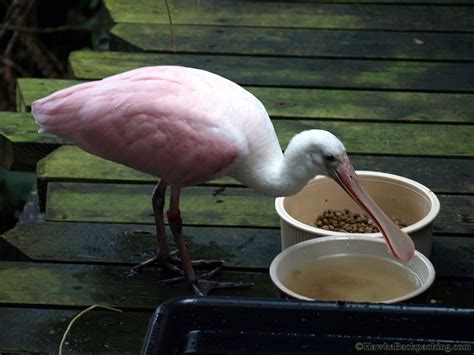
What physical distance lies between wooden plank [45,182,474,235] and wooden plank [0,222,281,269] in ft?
0.16

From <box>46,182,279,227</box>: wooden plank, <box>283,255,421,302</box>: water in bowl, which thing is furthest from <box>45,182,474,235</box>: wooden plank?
<box>283,255,421,302</box>: water in bowl

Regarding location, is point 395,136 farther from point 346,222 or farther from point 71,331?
point 71,331

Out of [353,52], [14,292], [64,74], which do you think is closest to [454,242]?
[14,292]

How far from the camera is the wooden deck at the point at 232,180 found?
3.36 metres

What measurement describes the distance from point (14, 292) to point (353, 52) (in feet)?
7.80

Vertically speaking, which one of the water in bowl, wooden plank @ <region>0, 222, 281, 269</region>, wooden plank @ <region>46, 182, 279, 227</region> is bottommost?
wooden plank @ <region>0, 222, 281, 269</region>

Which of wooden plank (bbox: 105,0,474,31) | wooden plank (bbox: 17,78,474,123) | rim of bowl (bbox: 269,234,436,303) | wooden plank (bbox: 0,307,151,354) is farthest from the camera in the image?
wooden plank (bbox: 105,0,474,31)

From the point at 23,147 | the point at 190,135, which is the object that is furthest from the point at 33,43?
the point at 190,135

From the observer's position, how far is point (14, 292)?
11.0 ft

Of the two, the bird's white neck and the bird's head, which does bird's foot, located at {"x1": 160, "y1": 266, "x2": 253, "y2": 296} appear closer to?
the bird's white neck

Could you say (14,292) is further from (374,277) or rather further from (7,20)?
(7,20)

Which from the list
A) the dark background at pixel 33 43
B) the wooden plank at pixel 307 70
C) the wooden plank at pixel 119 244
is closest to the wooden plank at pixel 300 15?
the wooden plank at pixel 307 70

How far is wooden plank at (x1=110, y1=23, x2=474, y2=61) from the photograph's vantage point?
5.18 m

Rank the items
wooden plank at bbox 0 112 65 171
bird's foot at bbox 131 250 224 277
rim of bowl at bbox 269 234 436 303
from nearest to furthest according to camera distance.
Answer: rim of bowl at bbox 269 234 436 303 → bird's foot at bbox 131 250 224 277 → wooden plank at bbox 0 112 65 171
